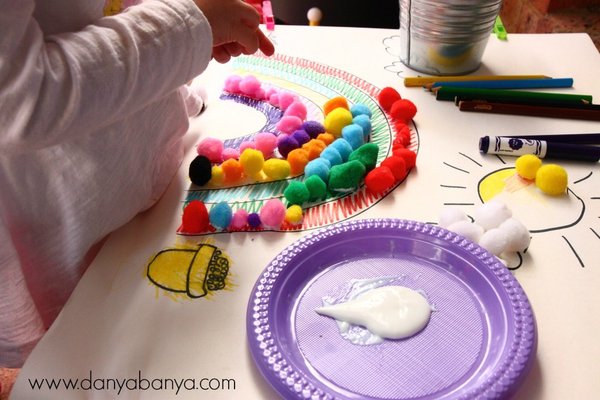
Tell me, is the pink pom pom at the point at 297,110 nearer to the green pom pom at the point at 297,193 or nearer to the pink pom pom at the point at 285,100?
the pink pom pom at the point at 285,100

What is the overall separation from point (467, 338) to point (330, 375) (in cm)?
9

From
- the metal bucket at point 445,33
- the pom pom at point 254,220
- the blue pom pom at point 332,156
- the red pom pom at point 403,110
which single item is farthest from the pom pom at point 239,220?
the metal bucket at point 445,33

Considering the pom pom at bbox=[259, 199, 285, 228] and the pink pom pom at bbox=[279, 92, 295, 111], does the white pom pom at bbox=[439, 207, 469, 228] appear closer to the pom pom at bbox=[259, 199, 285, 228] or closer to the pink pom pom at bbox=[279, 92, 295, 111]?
the pom pom at bbox=[259, 199, 285, 228]

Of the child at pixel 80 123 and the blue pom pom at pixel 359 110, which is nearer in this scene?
the child at pixel 80 123

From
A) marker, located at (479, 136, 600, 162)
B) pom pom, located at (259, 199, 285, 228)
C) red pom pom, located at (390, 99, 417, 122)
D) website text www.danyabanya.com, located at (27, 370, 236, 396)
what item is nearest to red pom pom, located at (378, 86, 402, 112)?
red pom pom, located at (390, 99, 417, 122)

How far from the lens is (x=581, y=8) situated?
1089 mm

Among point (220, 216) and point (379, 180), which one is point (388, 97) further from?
point (220, 216)

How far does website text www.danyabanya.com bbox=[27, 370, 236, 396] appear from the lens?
35 centimetres

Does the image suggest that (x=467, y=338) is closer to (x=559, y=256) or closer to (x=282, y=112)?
(x=559, y=256)

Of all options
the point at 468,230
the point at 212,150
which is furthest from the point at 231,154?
the point at 468,230

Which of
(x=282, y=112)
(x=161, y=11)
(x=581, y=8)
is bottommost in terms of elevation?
(x=581, y=8)

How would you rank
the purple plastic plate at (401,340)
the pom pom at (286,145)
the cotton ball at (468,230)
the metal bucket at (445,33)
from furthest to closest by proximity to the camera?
the metal bucket at (445,33)
the pom pom at (286,145)
the cotton ball at (468,230)
the purple plastic plate at (401,340)

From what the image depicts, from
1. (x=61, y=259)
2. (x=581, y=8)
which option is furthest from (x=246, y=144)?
(x=581, y=8)

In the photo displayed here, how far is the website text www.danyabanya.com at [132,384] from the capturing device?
1.16ft
